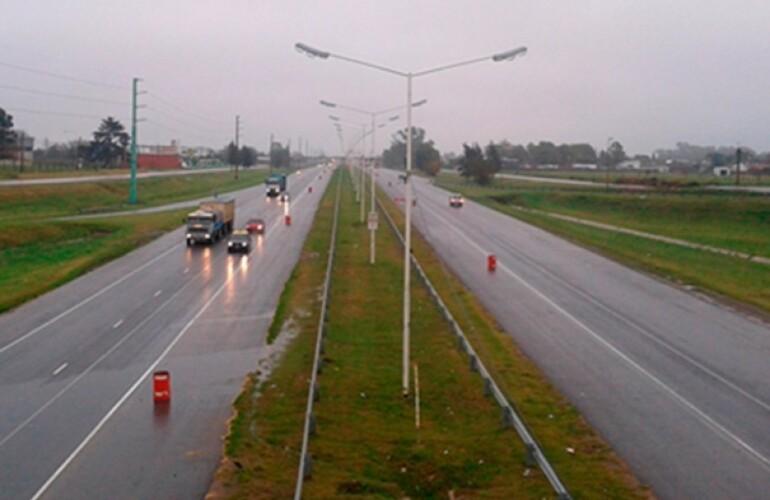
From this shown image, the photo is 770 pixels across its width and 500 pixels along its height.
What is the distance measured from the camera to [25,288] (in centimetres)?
3647

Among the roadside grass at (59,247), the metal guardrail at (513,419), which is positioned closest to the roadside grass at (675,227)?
the metal guardrail at (513,419)

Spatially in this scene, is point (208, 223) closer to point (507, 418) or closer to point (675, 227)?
point (675, 227)

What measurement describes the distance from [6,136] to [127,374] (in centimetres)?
11343

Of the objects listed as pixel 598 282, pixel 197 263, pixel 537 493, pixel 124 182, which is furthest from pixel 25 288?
pixel 124 182

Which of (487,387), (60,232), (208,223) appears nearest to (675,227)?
(208,223)

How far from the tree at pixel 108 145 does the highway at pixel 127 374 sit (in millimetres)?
112659

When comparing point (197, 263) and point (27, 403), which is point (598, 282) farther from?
point (27, 403)

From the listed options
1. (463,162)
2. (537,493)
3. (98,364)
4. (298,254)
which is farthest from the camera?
(463,162)

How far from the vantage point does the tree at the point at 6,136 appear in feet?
406

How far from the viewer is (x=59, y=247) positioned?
2053 inches

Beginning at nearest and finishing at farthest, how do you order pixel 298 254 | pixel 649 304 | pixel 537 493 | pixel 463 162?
1. pixel 537 493
2. pixel 649 304
3. pixel 298 254
4. pixel 463 162

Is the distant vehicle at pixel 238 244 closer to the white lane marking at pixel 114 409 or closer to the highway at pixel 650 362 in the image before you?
the highway at pixel 650 362

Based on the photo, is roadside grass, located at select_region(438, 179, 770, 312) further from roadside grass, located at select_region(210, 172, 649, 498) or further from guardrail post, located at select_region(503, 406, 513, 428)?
guardrail post, located at select_region(503, 406, 513, 428)

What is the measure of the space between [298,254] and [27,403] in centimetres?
2879
